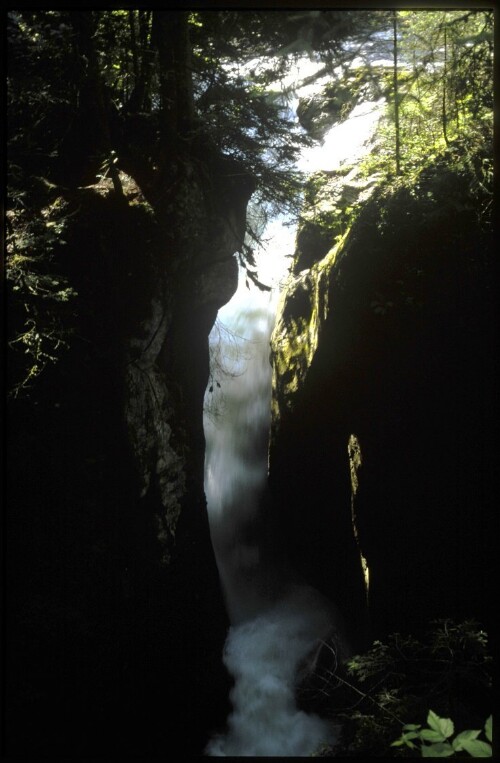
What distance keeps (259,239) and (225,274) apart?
2.80 ft

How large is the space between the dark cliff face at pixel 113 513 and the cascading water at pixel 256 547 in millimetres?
412

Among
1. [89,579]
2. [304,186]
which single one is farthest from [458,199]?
[89,579]

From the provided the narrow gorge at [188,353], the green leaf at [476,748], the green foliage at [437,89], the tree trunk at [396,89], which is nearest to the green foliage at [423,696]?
the narrow gorge at [188,353]

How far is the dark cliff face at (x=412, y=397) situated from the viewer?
14.8ft

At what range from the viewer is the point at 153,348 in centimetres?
539

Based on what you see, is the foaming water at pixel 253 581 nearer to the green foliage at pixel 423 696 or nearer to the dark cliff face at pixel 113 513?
the dark cliff face at pixel 113 513

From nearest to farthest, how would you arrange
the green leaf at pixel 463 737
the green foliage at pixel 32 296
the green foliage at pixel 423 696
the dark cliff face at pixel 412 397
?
1. the green leaf at pixel 463 737
2. the green foliage at pixel 423 696
3. the green foliage at pixel 32 296
4. the dark cliff face at pixel 412 397

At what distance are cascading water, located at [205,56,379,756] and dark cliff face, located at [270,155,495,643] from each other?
0.72 metres

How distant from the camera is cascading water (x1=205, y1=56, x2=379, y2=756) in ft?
15.8

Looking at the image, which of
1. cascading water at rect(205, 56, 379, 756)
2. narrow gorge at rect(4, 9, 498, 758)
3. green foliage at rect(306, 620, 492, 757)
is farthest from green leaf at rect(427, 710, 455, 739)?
cascading water at rect(205, 56, 379, 756)

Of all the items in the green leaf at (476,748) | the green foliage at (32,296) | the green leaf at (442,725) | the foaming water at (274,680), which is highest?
the green foliage at (32,296)

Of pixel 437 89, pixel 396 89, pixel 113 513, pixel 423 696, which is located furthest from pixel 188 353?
pixel 423 696

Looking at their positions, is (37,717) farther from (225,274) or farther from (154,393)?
(225,274)

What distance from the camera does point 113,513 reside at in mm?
4703
